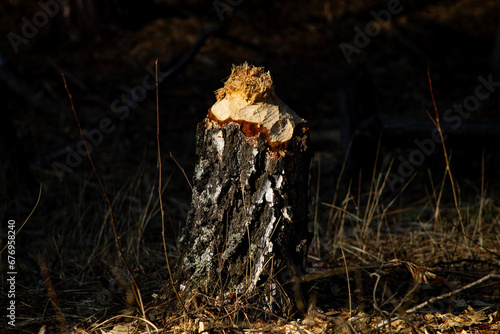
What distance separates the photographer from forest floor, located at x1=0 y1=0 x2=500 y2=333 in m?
2.17

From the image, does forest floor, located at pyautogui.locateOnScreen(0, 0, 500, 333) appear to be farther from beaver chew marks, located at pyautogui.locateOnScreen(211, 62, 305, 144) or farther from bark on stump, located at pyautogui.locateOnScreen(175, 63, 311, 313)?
beaver chew marks, located at pyautogui.locateOnScreen(211, 62, 305, 144)

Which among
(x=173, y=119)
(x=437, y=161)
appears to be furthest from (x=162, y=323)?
(x=173, y=119)

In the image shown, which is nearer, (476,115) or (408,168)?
(408,168)

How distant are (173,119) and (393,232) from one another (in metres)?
3.44

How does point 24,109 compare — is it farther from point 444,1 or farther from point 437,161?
point 444,1

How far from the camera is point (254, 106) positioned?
1900 millimetres

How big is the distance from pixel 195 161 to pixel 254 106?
269cm

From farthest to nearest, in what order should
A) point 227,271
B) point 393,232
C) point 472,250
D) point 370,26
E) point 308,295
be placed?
point 370,26 → point 393,232 → point 472,250 → point 308,295 → point 227,271

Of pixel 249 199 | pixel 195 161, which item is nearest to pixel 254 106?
pixel 249 199

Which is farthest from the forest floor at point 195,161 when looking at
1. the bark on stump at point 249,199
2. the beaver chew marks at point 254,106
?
the beaver chew marks at point 254,106

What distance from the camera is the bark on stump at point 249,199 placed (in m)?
1.88

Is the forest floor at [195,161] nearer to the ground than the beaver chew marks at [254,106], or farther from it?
nearer to the ground

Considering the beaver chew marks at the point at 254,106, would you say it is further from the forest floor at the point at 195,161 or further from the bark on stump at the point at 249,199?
the forest floor at the point at 195,161

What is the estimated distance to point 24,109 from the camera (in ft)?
18.9
